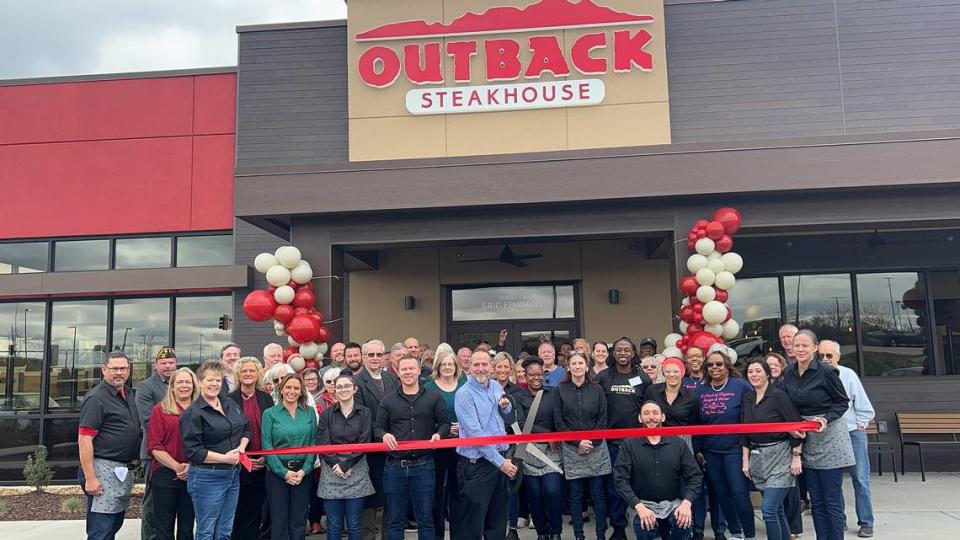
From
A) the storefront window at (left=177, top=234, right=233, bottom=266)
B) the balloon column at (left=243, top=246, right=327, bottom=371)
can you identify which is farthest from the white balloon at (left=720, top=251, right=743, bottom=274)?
the storefront window at (left=177, top=234, right=233, bottom=266)

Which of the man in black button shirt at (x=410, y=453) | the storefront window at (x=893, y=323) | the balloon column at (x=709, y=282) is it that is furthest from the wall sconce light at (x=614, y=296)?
the man in black button shirt at (x=410, y=453)

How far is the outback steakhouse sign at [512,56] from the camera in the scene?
10008mm

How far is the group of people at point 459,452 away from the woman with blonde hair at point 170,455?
0.01 metres

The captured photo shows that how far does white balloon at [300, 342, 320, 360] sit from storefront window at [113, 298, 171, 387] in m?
4.10

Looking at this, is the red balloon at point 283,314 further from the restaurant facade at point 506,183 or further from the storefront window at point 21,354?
the storefront window at point 21,354

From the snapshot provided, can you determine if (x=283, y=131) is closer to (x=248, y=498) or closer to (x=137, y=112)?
(x=137, y=112)

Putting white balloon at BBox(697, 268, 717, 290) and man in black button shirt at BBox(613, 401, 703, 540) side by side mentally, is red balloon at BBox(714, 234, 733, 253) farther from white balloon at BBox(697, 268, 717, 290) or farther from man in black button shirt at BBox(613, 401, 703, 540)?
man in black button shirt at BBox(613, 401, 703, 540)

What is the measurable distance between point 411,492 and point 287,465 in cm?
102

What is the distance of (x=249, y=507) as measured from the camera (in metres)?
6.01

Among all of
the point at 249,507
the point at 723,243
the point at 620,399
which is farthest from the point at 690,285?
the point at 249,507

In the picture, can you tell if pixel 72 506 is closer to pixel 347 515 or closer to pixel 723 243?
pixel 347 515

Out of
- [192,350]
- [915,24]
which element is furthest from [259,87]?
[915,24]

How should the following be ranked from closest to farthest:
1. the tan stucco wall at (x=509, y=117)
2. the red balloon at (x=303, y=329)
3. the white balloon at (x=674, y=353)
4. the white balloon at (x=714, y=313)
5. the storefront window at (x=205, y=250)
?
1. the white balloon at (x=714, y=313)
2. the white balloon at (x=674, y=353)
3. the red balloon at (x=303, y=329)
4. the tan stucco wall at (x=509, y=117)
5. the storefront window at (x=205, y=250)

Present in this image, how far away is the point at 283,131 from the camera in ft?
36.4
